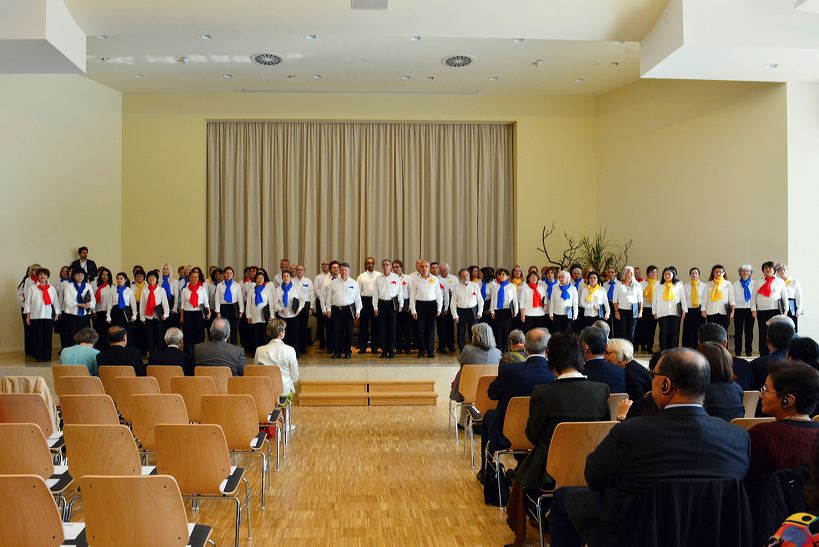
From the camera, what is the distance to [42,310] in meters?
10.8

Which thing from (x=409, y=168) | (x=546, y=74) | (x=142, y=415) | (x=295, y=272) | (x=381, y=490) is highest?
(x=546, y=74)

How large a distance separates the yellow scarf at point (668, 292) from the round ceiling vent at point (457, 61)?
16.7 feet

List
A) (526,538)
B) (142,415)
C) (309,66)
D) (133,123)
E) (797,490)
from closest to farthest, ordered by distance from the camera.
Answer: (797,490), (526,538), (142,415), (309,66), (133,123)

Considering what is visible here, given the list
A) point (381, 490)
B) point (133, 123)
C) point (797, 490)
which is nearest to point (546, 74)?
point (133, 123)

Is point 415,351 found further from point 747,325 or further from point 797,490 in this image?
point 797,490

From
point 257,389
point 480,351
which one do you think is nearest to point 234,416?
point 257,389

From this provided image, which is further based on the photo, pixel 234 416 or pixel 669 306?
pixel 669 306

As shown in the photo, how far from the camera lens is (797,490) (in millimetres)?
2658

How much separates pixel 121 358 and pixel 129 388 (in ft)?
3.72

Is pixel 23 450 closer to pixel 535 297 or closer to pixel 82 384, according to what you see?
pixel 82 384

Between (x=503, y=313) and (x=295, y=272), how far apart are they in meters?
3.35

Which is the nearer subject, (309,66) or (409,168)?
(309,66)

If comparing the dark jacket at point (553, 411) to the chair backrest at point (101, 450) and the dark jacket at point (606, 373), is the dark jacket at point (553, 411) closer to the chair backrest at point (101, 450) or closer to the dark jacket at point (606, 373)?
the dark jacket at point (606, 373)

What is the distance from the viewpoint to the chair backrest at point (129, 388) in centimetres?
576
